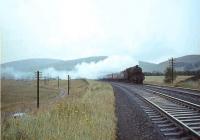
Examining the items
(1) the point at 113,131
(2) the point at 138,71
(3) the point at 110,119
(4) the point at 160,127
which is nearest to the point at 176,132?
(4) the point at 160,127

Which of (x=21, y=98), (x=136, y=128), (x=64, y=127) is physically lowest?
(x=21, y=98)

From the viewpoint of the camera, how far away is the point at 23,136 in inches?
A: 393

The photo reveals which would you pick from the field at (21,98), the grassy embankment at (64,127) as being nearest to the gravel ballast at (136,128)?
the grassy embankment at (64,127)

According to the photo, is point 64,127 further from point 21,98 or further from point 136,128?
point 21,98

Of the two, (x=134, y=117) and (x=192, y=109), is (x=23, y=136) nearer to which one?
(x=134, y=117)

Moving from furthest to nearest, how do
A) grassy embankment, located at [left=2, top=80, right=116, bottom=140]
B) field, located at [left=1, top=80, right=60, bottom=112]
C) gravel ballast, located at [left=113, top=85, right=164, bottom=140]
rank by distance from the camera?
field, located at [left=1, top=80, right=60, bottom=112] < gravel ballast, located at [left=113, top=85, right=164, bottom=140] < grassy embankment, located at [left=2, top=80, right=116, bottom=140]

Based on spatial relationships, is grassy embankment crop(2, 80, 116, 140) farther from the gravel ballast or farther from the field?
the field

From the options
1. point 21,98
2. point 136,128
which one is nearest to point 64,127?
point 136,128

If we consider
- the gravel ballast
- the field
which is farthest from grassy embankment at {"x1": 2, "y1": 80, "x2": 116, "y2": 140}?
the field

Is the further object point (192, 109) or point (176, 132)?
point (192, 109)

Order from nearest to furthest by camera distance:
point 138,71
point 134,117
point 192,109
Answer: point 134,117, point 192,109, point 138,71

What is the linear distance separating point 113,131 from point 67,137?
2.20m

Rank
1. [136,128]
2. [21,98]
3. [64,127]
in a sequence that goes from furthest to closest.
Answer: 1. [21,98]
2. [136,128]
3. [64,127]

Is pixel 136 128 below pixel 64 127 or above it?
below
